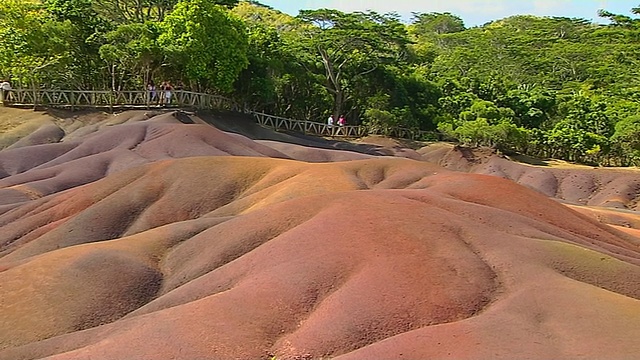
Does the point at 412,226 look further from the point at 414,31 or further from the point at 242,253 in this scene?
the point at 414,31

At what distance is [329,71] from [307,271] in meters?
53.3

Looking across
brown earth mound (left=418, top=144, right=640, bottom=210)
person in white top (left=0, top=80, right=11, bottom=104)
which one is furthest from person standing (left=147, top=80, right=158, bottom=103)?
brown earth mound (left=418, top=144, right=640, bottom=210)

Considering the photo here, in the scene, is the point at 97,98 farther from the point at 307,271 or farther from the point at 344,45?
the point at 307,271

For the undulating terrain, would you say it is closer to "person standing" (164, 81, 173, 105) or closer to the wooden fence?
"person standing" (164, 81, 173, 105)

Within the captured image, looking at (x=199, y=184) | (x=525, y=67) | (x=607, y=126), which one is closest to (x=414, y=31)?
(x=525, y=67)

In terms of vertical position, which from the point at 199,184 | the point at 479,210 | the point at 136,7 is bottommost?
the point at 199,184

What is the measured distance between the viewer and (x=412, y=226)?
754 inches

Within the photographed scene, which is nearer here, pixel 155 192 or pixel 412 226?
pixel 412 226

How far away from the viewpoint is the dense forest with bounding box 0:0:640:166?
5650 centimetres

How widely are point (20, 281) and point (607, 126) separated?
59.4 meters

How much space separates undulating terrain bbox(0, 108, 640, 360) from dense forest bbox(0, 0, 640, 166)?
88.6 ft

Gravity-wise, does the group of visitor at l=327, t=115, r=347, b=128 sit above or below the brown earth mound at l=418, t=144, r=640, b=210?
above

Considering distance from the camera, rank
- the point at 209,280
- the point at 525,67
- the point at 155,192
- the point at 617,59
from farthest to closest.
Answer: the point at 525,67 < the point at 617,59 < the point at 155,192 < the point at 209,280

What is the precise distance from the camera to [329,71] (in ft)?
227
